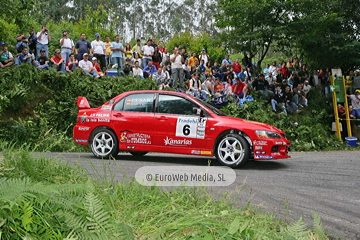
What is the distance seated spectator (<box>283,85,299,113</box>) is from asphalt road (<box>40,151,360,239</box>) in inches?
320

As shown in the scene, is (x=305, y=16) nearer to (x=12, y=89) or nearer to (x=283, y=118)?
(x=283, y=118)

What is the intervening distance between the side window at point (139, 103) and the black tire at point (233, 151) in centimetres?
200

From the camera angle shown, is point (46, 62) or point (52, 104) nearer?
point (52, 104)

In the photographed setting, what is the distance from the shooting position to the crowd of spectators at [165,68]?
17047 mm

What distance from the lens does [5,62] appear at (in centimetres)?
1628

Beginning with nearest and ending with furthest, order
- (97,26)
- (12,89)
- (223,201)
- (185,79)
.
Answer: (223,201) → (12,89) → (185,79) → (97,26)

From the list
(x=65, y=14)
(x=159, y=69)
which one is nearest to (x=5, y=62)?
(x=159, y=69)

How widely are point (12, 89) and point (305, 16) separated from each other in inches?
563

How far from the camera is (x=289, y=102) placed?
1956 cm

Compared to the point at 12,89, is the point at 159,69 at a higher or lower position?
higher

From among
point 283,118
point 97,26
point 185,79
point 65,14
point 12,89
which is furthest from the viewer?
point 65,14

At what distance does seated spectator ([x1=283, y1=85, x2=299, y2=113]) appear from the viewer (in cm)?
1933

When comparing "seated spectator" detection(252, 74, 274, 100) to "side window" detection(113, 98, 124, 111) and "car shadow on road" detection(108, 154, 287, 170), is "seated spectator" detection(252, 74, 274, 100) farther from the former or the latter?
"side window" detection(113, 98, 124, 111)

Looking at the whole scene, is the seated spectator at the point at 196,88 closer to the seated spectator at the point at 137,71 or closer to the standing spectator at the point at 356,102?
the seated spectator at the point at 137,71
